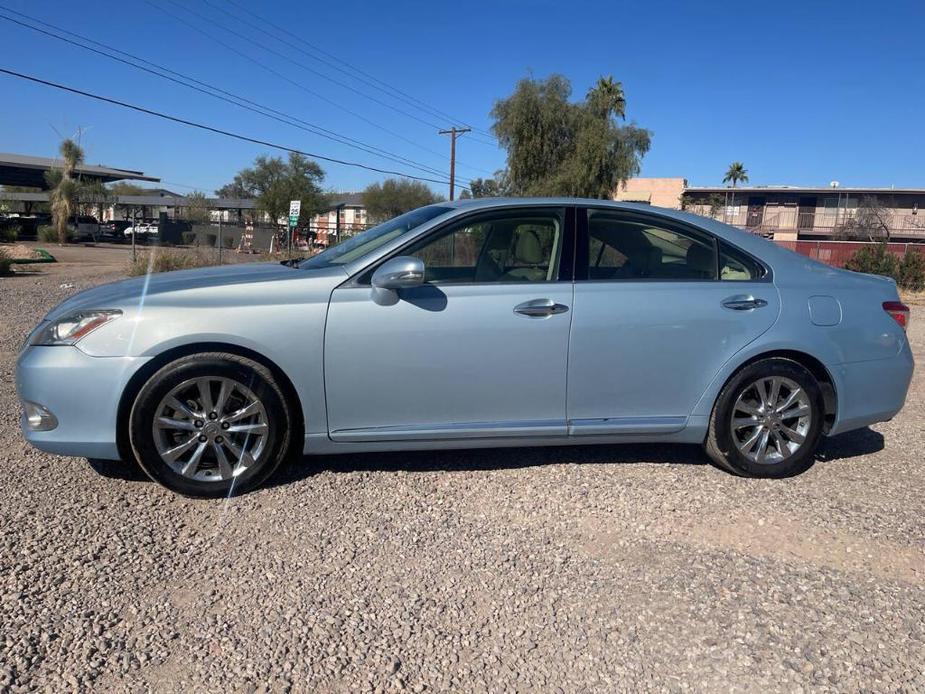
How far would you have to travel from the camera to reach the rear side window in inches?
167

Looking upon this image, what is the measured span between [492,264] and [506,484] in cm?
127

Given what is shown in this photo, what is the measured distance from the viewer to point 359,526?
11.3 feet

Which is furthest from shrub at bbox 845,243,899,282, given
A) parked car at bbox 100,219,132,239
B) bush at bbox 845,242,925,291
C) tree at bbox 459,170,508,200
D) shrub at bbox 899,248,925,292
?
parked car at bbox 100,219,132,239

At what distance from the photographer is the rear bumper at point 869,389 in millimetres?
4250

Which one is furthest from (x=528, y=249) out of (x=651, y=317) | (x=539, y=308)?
(x=651, y=317)

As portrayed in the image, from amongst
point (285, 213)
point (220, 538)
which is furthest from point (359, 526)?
point (285, 213)

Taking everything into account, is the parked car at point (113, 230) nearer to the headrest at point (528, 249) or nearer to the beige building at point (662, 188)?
the beige building at point (662, 188)

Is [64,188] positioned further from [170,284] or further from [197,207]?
[170,284]

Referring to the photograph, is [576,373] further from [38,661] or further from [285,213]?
[285,213]

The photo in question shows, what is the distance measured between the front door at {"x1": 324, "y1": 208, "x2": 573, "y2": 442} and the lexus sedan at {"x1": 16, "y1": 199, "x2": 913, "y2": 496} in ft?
0.03

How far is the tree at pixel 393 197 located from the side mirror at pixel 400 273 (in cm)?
6528

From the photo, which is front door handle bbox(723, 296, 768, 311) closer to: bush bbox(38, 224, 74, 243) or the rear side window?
the rear side window

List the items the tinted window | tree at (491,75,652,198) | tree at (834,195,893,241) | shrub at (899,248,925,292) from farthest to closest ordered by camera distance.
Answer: tree at (834,195,893,241)
tree at (491,75,652,198)
shrub at (899,248,925,292)
the tinted window

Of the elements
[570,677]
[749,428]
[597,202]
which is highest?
[597,202]
